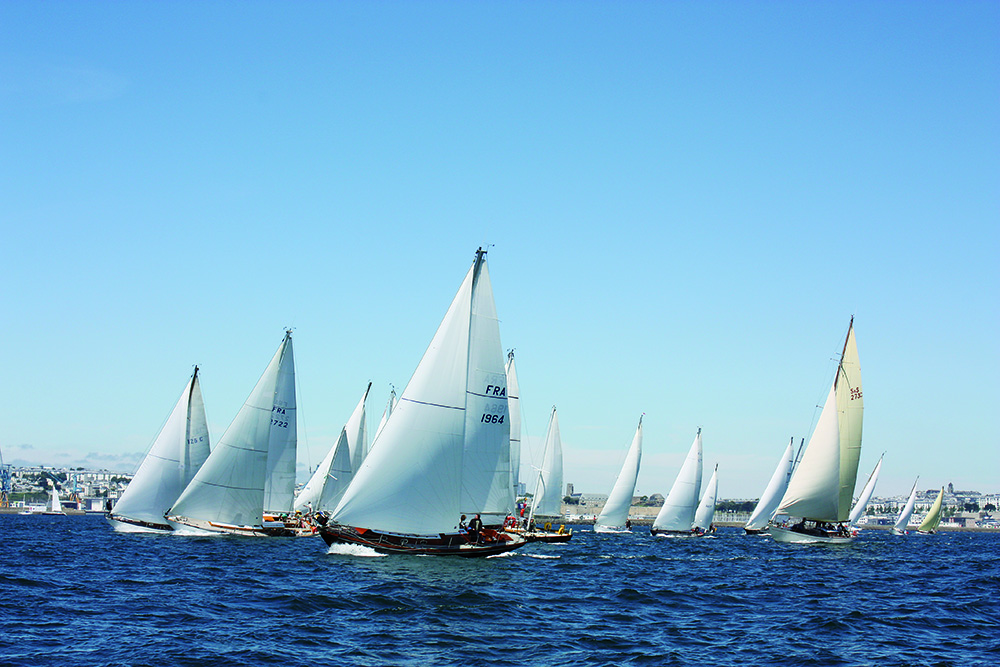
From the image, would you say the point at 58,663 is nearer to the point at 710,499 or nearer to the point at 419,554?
the point at 419,554

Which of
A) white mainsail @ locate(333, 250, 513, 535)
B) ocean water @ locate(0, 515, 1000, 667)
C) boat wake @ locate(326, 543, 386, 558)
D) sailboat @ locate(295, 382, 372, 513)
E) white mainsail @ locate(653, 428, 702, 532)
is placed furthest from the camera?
white mainsail @ locate(653, 428, 702, 532)

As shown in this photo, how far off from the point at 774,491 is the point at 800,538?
30.4 m

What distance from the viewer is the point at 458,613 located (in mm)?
26156

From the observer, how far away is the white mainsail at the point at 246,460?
5478cm

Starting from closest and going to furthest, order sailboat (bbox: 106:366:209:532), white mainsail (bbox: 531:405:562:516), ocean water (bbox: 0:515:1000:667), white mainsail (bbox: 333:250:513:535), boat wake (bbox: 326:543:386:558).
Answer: ocean water (bbox: 0:515:1000:667) → white mainsail (bbox: 333:250:513:535) → boat wake (bbox: 326:543:386:558) → sailboat (bbox: 106:366:209:532) → white mainsail (bbox: 531:405:562:516)

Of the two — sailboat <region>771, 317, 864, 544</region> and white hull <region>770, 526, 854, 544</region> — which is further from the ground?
sailboat <region>771, 317, 864, 544</region>

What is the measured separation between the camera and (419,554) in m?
40.4

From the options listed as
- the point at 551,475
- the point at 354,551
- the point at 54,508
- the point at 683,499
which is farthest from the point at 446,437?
the point at 54,508

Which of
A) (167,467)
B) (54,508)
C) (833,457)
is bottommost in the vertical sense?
(54,508)

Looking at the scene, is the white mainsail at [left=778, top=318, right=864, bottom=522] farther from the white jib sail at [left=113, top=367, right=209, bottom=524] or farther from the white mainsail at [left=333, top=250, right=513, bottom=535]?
the white jib sail at [left=113, top=367, right=209, bottom=524]

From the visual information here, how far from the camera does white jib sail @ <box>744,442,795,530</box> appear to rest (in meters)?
98.9

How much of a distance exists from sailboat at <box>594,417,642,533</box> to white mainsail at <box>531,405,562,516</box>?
38.2 ft

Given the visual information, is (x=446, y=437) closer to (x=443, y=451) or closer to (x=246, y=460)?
(x=443, y=451)

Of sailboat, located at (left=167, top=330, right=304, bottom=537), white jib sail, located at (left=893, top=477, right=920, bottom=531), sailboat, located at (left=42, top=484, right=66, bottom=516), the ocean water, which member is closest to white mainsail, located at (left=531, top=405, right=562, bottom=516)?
sailboat, located at (left=167, top=330, right=304, bottom=537)
